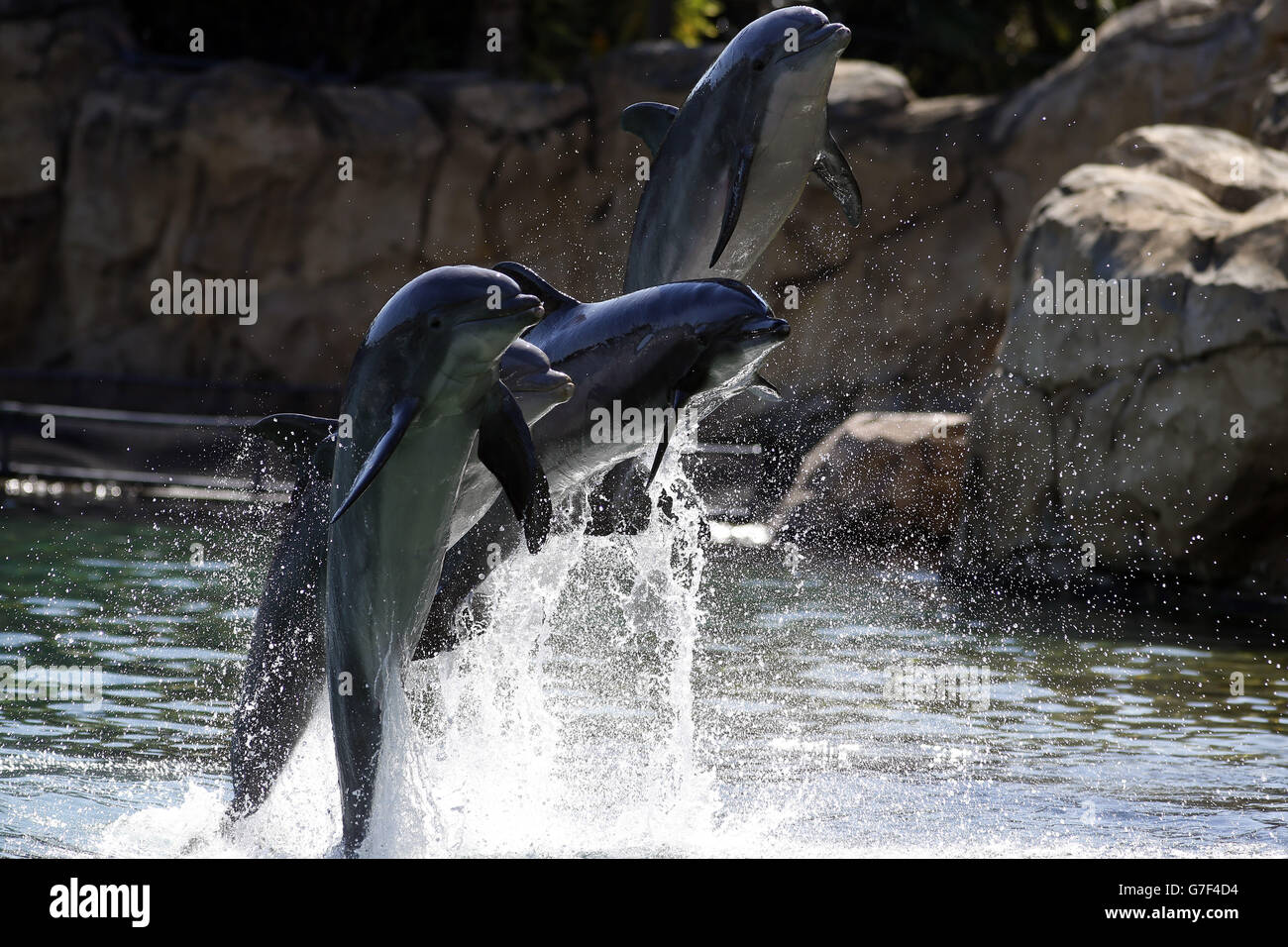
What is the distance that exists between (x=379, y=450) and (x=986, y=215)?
15.2 meters

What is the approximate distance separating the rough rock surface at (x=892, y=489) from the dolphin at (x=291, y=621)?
341 inches

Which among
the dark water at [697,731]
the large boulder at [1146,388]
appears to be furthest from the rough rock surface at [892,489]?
the dark water at [697,731]

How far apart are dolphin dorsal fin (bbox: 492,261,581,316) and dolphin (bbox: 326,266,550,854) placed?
47 centimetres

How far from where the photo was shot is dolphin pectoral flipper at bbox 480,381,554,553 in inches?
183

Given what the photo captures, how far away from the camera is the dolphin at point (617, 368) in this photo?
5039mm

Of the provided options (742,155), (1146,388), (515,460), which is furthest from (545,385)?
(1146,388)
